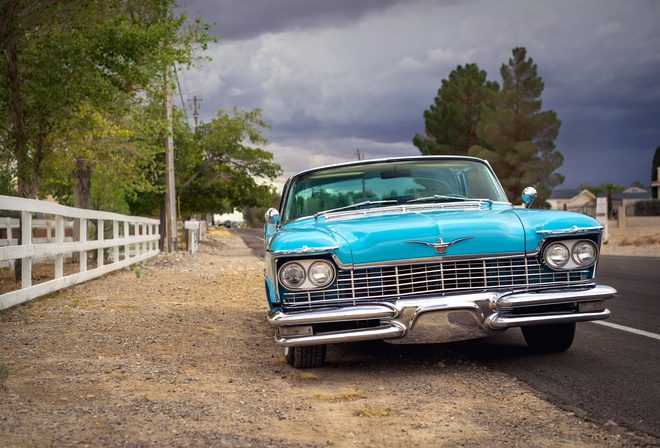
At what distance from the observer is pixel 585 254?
4000mm

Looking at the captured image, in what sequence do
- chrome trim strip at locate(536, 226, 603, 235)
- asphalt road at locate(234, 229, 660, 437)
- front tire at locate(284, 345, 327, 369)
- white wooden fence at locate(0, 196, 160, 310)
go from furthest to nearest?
1. white wooden fence at locate(0, 196, 160, 310)
2. front tire at locate(284, 345, 327, 369)
3. chrome trim strip at locate(536, 226, 603, 235)
4. asphalt road at locate(234, 229, 660, 437)

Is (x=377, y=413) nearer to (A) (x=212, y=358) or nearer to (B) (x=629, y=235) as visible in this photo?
(A) (x=212, y=358)

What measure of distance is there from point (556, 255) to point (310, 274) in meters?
1.66

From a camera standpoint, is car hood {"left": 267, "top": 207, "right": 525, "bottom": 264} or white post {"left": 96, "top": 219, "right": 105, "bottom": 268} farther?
white post {"left": 96, "top": 219, "right": 105, "bottom": 268}

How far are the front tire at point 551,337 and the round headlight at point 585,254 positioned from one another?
2.15ft

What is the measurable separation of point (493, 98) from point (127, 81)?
36.3 m

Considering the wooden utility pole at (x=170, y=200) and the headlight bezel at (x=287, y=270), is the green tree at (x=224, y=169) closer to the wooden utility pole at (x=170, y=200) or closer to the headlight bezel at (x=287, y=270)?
the wooden utility pole at (x=170, y=200)

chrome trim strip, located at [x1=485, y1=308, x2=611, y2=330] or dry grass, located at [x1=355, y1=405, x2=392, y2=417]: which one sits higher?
chrome trim strip, located at [x1=485, y1=308, x2=611, y2=330]

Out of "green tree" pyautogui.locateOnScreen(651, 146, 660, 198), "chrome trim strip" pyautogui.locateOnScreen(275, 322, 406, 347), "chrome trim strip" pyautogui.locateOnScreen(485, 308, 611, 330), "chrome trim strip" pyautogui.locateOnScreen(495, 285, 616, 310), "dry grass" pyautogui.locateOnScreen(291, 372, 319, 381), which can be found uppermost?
"green tree" pyautogui.locateOnScreen(651, 146, 660, 198)

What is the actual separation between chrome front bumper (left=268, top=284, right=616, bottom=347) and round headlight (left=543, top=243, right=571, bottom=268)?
190mm

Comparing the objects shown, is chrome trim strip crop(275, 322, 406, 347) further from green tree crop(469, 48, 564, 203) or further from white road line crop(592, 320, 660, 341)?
green tree crop(469, 48, 564, 203)

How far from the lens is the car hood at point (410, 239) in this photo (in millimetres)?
3811

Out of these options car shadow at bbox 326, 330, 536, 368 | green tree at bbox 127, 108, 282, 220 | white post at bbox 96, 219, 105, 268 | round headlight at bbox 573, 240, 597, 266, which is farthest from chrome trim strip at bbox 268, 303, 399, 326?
green tree at bbox 127, 108, 282, 220

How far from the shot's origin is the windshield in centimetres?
Result: 520
